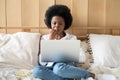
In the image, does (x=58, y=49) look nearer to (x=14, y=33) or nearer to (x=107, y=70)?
(x=107, y=70)

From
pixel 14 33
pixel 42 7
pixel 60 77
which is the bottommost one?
pixel 60 77

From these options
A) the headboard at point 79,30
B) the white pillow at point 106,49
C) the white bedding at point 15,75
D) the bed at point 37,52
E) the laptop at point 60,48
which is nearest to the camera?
the white bedding at point 15,75

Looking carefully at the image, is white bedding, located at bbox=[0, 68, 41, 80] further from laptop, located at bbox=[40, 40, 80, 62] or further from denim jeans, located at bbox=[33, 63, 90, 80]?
laptop, located at bbox=[40, 40, 80, 62]

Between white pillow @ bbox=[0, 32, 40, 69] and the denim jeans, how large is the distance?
0.33 metres

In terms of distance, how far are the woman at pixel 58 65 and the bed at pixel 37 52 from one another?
0.14 m

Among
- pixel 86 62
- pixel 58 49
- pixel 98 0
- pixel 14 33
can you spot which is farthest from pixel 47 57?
pixel 98 0

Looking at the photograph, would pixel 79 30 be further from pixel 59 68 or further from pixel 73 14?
pixel 59 68

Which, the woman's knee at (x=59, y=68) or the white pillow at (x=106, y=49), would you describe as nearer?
the woman's knee at (x=59, y=68)

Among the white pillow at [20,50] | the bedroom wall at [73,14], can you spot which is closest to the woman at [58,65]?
the white pillow at [20,50]

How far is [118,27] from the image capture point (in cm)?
238

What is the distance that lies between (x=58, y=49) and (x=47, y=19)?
0.53 meters

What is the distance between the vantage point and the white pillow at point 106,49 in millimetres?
2059

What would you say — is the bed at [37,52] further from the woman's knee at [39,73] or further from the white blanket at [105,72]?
the woman's knee at [39,73]

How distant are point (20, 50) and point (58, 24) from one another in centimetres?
40
